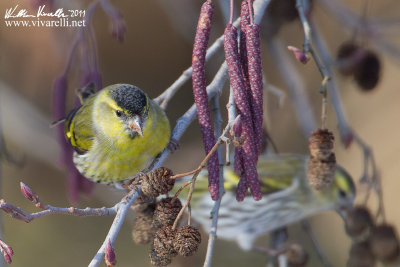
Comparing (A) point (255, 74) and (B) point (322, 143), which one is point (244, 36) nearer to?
(A) point (255, 74)

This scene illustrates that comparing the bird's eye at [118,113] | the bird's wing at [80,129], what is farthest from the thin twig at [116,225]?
the bird's wing at [80,129]

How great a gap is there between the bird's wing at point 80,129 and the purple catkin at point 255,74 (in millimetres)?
596

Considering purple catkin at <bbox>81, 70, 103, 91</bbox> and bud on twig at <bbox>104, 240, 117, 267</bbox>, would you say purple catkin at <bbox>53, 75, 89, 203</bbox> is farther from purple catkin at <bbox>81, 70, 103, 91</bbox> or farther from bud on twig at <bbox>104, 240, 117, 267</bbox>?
bud on twig at <bbox>104, 240, 117, 267</bbox>

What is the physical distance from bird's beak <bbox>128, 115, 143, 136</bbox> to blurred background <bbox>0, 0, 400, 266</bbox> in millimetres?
590

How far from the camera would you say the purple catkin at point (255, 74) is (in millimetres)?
891

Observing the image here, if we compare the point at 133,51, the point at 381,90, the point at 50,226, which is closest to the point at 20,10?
the point at 133,51

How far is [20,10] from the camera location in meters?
1.75

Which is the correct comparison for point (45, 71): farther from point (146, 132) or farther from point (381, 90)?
point (381, 90)

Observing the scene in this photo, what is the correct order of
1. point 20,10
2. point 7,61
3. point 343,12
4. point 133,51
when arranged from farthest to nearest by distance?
1. point 133,51
2. point 7,61
3. point 20,10
4. point 343,12

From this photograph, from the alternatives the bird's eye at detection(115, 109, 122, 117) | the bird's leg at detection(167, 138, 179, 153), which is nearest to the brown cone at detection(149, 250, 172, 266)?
the bird's leg at detection(167, 138, 179, 153)

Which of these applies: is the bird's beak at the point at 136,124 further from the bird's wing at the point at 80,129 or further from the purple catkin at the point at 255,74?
the purple catkin at the point at 255,74

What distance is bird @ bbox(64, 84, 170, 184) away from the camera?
1.21 m

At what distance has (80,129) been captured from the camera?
1.38 m

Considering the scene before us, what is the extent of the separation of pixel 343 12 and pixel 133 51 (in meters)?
1.19
